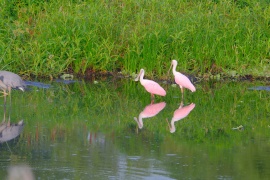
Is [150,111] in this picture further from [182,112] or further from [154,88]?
[154,88]

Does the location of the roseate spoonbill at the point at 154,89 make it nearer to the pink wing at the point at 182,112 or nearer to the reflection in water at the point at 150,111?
the reflection in water at the point at 150,111

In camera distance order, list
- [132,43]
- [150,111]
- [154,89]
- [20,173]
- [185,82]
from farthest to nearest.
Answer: [132,43], [185,82], [154,89], [150,111], [20,173]

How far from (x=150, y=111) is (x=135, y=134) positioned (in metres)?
1.82

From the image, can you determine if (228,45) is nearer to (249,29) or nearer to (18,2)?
(249,29)

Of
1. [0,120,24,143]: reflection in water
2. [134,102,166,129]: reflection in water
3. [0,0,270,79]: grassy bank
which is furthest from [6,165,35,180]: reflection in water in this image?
[0,0,270,79]: grassy bank

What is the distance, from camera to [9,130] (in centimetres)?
884

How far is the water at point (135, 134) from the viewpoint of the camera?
7008 mm

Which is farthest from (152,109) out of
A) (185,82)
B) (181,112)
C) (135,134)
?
(135,134)

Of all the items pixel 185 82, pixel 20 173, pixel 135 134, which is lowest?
pixel 20 173

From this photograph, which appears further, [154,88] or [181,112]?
[154,88]

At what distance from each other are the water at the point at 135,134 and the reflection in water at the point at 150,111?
30 millimetres

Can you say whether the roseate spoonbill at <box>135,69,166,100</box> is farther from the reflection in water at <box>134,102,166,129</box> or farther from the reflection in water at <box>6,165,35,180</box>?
the reflection in water at <box>6,165,35,180</box>

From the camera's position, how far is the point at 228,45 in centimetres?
1428

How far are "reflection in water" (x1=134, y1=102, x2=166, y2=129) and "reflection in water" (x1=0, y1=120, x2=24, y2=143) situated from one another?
1.52m
